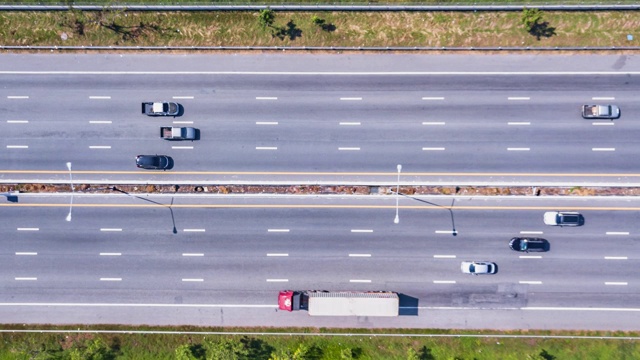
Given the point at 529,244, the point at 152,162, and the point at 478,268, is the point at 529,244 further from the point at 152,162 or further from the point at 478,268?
the point at 152,162

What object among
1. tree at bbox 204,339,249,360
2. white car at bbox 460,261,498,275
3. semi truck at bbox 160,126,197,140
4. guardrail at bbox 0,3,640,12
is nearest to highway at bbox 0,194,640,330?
white car at bbox 460,261,498,275

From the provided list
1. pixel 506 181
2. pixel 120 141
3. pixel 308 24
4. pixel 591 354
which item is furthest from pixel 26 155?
pixel 591 354

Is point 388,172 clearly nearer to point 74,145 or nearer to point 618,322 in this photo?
point 618,322

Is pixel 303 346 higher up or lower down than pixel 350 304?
lower down

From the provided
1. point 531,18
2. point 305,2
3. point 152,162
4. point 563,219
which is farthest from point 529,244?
point 152,162

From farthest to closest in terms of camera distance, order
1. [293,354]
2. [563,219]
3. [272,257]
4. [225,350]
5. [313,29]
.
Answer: [313,29] < [272,257] < [293,354] < [563,219] < [225,350]

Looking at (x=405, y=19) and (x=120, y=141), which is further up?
(x=405, y=19)

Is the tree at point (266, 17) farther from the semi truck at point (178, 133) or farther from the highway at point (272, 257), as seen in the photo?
the highway at point (272, 257)
